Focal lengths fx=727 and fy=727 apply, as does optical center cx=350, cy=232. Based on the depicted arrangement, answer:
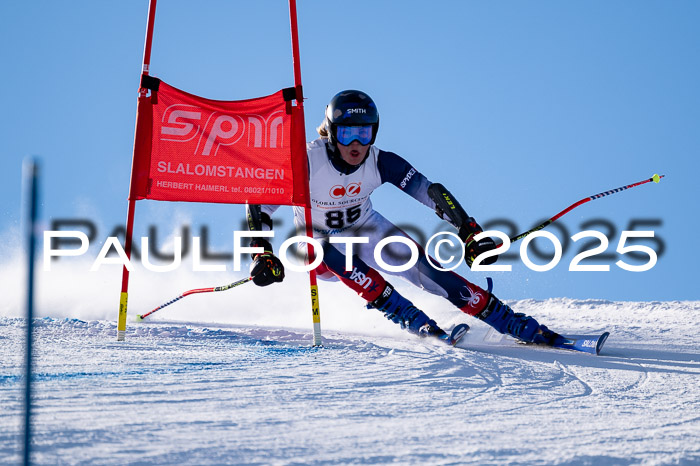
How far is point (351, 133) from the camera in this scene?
4.88 metres

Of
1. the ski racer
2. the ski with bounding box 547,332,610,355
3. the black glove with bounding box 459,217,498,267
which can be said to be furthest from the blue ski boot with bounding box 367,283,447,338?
the ski with bounding box 547,332,610,355

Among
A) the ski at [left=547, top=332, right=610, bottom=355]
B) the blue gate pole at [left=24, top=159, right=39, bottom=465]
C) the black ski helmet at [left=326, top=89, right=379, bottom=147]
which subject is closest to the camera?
the blue gate pole at [left=24, top=159, right=39, bottom=465]

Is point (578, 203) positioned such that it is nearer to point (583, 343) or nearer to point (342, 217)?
point (583, 343)

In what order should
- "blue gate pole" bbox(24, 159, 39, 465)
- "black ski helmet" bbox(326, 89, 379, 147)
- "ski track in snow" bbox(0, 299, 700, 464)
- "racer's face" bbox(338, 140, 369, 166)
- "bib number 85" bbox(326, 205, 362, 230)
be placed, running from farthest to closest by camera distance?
"bib number 85" bbox(326, 205, 362, 230)
"racer's face" bbox(338, 140, 369, 166)
"black ski helmet" bbox(326, 89, 379, 147)
"ski track in snow" bbox(0, 299, 700, 464)
"blue gate pole" bbox(24, 159, 39, 465)

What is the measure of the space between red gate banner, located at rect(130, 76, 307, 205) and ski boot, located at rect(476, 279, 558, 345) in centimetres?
150

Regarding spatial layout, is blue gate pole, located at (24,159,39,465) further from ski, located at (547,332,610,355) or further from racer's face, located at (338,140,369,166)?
ski, located at (547,332,610,355)

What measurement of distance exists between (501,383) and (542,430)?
0.91 m

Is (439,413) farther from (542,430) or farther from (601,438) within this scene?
(601,438)

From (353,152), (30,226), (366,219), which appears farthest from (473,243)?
(30,226)

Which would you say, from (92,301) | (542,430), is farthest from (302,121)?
(92,301)

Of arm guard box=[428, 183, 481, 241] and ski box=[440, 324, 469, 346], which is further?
arm guard box=[428, 183, 481, 241]

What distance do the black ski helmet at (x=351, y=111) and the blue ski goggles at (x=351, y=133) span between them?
29 mm

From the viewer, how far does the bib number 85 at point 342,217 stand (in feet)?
17.4

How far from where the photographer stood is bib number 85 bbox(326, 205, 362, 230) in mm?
5309
